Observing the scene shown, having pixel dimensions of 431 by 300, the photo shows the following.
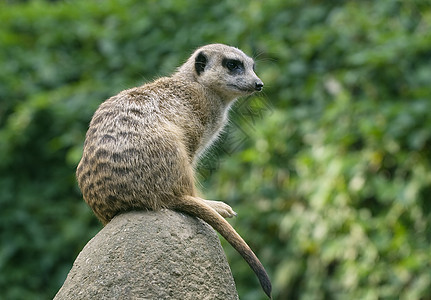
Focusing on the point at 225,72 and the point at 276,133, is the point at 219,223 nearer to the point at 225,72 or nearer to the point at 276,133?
the point at 225,72

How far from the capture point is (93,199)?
3.16 m

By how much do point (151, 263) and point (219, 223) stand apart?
343 millimetres

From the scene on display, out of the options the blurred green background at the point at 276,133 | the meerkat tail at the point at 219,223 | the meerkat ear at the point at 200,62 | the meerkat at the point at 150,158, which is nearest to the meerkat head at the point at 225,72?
the meerkat ear at the point at 200,62

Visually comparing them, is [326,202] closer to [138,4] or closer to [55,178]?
[55,178]

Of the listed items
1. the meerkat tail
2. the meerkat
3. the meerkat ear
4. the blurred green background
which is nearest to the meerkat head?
the meerkat ear

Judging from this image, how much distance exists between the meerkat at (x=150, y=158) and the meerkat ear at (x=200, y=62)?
234 millimetres

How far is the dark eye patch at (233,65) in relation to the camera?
3.72 meters

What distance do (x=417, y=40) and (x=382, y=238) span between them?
5.37 feet

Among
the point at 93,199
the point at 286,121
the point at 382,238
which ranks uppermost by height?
the point at 93,199

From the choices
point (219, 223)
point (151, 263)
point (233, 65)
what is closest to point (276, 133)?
point (233, 65)

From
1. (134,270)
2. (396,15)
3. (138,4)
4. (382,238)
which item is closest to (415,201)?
(382,238)

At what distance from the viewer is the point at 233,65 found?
12.3ft

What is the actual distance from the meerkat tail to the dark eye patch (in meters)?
0.89

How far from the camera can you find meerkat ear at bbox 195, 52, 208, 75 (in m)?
3.73
